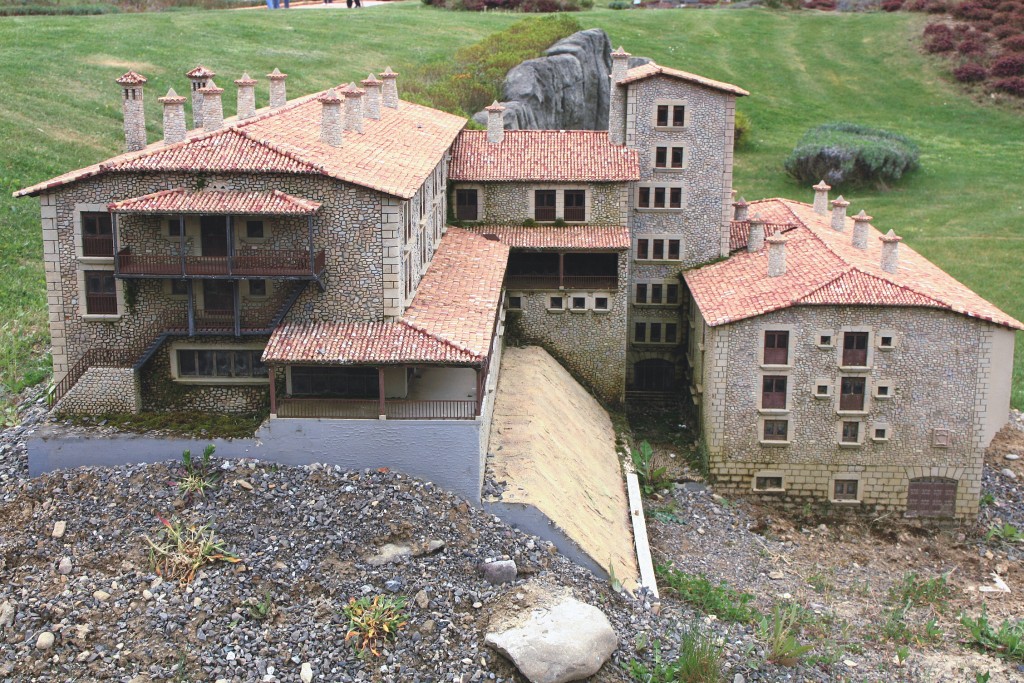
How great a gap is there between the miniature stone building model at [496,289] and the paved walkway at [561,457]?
5.55 feet

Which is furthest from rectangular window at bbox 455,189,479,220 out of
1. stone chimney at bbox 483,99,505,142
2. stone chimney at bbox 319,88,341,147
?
stone chimney at bbox 319,88,341,147

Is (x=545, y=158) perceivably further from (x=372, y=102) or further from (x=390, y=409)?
(x=390, y=409)

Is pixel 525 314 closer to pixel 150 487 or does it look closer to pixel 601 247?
pixel 601 247

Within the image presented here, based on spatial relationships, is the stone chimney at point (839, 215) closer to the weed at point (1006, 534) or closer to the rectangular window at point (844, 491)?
the rectangular window at point (844, 491)

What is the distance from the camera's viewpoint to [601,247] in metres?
49.8

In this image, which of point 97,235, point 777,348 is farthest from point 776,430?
point 97,235

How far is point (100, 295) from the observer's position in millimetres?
37812

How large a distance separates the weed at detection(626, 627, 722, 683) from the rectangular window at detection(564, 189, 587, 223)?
24.9 meters

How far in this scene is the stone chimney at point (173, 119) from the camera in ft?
127

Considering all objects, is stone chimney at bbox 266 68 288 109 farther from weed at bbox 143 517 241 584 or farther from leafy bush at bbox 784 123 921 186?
leafy bush at bbox 784 123 921 186

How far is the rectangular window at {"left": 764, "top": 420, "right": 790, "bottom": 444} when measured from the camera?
45062 millimetres

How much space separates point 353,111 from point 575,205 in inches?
480

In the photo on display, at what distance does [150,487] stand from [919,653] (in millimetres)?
23197

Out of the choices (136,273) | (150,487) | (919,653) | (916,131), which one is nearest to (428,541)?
(150,487)
